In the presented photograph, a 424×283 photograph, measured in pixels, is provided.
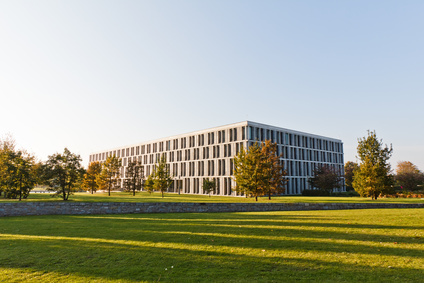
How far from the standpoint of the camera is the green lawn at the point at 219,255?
20.2 ft

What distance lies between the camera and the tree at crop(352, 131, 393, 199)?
34.8 meters

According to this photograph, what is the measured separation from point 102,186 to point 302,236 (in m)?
53.7

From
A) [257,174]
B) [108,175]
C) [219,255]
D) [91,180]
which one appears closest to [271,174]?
[257,174]

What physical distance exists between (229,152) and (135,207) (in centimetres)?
3915

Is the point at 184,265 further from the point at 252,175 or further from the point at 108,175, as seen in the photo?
the point at 108,175

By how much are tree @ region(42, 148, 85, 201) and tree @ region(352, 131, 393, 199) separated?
120 ft

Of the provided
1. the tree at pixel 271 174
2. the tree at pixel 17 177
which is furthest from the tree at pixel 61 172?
the tree at pixel 271 174

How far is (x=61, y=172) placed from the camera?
32656 millimetres

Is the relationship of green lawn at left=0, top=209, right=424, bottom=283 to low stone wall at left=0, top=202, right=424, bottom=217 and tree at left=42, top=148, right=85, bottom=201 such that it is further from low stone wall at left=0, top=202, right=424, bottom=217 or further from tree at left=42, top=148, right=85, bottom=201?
tree at left=42, top=148, right=85, bottom=201

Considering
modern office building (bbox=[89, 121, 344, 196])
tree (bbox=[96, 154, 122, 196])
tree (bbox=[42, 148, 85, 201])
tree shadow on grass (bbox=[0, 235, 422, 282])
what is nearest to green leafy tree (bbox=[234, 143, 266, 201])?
modern office building (bbox=[89, 121, 344, 196])

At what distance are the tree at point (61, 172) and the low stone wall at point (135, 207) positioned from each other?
1375 centimetres

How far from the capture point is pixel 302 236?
10.1 metres

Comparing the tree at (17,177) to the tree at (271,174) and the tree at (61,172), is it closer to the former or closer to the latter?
the tree at (61,172)

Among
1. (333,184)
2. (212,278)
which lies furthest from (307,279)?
(333,184)
